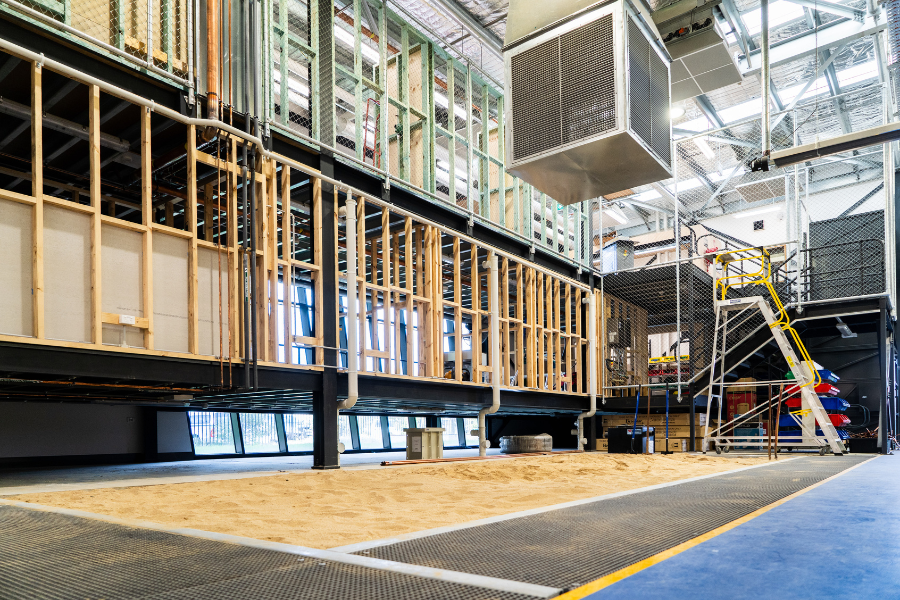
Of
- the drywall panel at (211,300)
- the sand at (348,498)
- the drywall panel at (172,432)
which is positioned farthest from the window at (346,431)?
the drywall panel at (211,300)

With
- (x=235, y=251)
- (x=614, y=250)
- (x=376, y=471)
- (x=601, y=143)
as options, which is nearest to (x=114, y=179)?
(x=235, y=251)

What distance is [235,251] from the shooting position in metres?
8.95

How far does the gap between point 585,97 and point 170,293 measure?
550cm

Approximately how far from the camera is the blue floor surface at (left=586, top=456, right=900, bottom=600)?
2.51 meters

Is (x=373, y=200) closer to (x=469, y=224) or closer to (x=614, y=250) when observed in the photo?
(x=469, y=224)

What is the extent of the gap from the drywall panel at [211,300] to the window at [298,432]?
927 cm

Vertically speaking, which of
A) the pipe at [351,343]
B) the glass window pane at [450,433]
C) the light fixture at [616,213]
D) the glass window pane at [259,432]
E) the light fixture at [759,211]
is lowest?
the glass window pane at [450,433]

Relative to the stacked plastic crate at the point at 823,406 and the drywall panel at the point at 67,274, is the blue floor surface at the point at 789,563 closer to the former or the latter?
the drywall panel at the point at 67,274

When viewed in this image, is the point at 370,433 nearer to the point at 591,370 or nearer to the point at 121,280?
the point at 591,370

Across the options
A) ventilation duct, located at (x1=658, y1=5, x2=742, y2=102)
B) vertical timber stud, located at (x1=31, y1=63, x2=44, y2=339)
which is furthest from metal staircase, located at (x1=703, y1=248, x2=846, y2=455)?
vertical timber stud, located at (x1=31, y1=63, x2=44, y2=339)

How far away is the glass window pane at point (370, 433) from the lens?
65.3 ft

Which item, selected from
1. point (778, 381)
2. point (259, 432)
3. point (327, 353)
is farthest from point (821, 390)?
point (259, 432)

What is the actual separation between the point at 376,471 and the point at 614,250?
39.9ft

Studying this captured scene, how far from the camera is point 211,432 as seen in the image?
15266 mm
